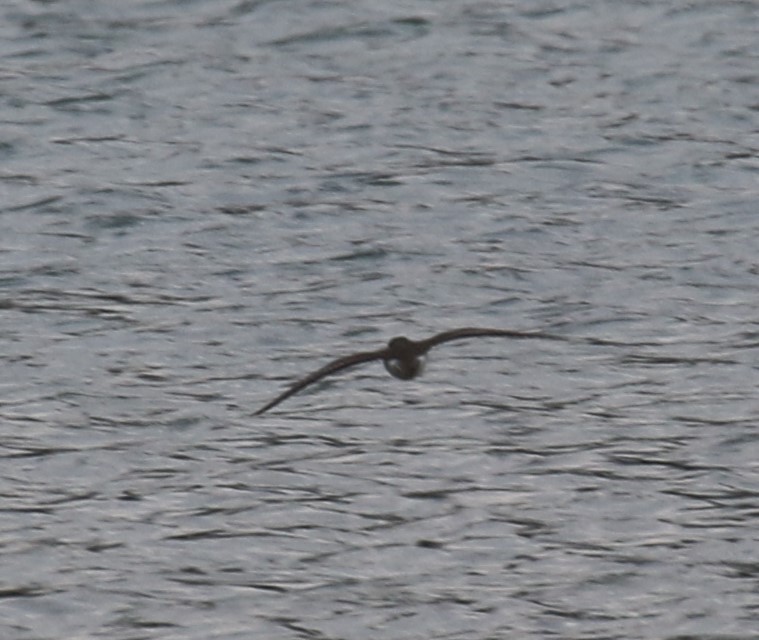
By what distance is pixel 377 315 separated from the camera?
15508 mm

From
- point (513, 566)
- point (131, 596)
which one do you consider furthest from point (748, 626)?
point (131, 596)

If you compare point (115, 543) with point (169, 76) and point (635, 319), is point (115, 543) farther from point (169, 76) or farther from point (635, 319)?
point (169, 76)

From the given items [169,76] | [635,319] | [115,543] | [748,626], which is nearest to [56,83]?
[169,76]

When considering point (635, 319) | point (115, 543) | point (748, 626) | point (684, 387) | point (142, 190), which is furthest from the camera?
point (142, 190)

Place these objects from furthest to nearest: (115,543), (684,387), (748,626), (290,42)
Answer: (290,42), (684,387), (115,543), (748,626)

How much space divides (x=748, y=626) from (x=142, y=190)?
726 centimetres

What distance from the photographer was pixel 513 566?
12.2 meters

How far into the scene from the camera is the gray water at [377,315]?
479 inches

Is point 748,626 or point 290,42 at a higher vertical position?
point 290,42

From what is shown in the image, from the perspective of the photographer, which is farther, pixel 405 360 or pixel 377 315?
pixel 377 315

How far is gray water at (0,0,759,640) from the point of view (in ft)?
39.9

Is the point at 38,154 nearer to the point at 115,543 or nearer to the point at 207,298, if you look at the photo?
the point at 207,298

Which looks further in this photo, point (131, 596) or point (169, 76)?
point (169, 76)

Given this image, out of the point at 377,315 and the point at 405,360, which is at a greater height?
the point at 405,360
